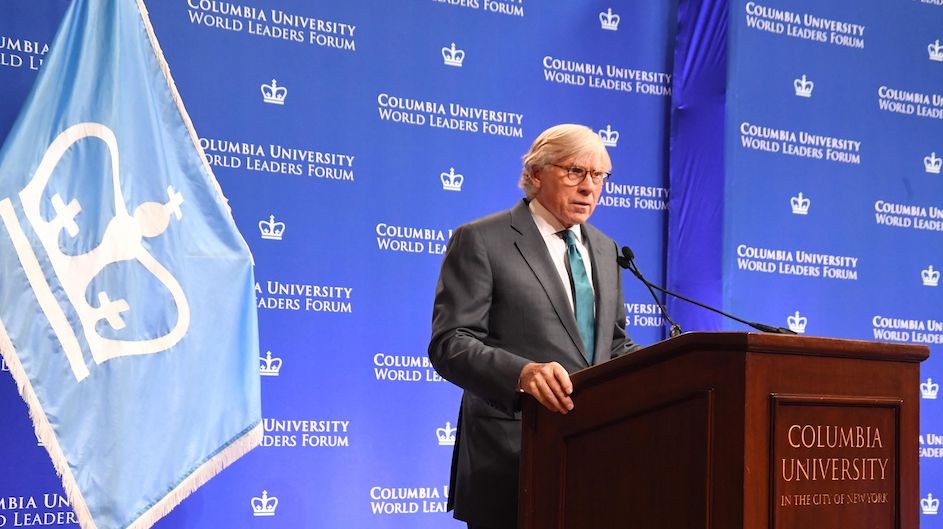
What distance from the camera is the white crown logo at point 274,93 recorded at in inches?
170

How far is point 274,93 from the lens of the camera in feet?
14.2

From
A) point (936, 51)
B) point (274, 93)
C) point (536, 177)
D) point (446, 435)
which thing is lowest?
point (446, 435)

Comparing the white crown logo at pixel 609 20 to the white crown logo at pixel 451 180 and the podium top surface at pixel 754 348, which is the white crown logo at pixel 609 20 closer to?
the white crown logo at pixel 451 180

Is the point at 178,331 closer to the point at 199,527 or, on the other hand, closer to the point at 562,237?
the point at 199,527

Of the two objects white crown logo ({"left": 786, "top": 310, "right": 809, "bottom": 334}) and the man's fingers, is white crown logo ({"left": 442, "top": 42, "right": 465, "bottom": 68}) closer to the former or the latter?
white crown logo ({"left": 786, "top": 310, "right": 809, "bottom": 334})

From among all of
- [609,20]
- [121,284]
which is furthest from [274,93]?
[609,20]

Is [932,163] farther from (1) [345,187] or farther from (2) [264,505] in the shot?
(2) [264,505]

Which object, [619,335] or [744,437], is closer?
[744,437]

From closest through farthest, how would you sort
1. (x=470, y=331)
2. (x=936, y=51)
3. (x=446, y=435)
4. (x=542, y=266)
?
(x=470, y=331) < (x=542, y=266) < (x=446, y=435) < (x=936, y=51)

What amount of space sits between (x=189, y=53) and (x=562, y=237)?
2018 mm

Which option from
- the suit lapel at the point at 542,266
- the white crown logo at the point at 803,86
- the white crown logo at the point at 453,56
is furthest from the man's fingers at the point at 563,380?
the white crown logo at the point at 803,86

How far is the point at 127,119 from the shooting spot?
3.50m

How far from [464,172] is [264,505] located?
5.60ft

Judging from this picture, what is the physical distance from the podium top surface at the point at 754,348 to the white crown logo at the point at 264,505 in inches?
90.4
